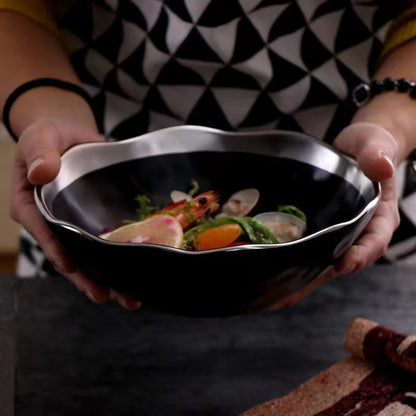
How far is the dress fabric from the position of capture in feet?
3.89

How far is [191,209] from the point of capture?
985mm

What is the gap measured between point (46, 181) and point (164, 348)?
28 centimetres

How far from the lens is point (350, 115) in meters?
1.22

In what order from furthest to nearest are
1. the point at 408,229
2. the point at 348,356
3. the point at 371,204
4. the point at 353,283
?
1. the point at 408,229
2. the point at 353,283
3. the point at 348,356
4. the point at 371,204

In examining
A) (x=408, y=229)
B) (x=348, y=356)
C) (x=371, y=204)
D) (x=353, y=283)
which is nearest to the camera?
(x=371, y=204)

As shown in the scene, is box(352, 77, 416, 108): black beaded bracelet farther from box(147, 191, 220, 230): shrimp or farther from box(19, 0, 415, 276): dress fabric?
box(147, 191, 220, 230): shrimp

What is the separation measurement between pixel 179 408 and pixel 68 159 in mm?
360

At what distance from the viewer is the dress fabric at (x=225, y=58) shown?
118 centimetres

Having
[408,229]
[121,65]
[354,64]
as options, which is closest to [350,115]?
[354,64]

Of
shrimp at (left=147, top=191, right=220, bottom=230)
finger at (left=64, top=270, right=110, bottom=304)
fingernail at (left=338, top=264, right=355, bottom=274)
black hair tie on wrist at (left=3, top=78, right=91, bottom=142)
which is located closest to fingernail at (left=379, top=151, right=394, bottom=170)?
fingernail at (left=338, top=264, right=355, bottom=274)

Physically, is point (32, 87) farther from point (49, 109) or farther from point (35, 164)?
point (35, 164)

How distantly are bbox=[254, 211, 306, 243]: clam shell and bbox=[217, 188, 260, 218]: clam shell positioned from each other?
24 millimetres

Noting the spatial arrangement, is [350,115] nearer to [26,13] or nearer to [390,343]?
[390,343]

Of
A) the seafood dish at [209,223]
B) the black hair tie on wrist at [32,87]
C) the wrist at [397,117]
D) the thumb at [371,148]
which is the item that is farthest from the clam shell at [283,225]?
the black hair tie on wrist at [32,87]
